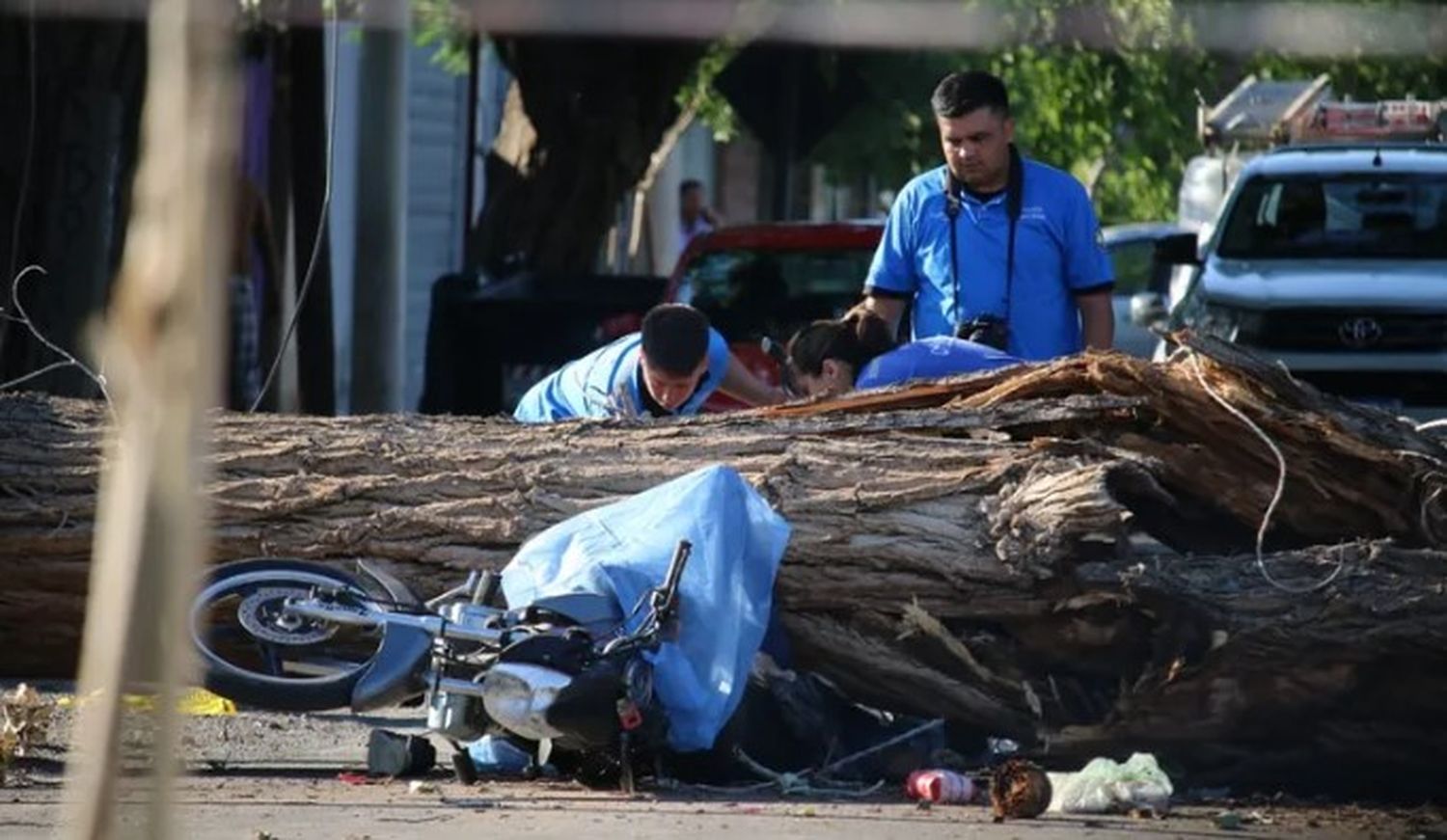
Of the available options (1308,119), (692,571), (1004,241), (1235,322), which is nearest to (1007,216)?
(1004,241)

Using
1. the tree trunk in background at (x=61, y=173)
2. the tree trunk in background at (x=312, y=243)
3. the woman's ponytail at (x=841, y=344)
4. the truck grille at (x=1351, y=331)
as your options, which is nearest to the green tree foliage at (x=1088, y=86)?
the tree trunk in background at (x=312, y=243)

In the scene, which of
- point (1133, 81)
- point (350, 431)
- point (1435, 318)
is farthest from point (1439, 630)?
point (1133, 81)

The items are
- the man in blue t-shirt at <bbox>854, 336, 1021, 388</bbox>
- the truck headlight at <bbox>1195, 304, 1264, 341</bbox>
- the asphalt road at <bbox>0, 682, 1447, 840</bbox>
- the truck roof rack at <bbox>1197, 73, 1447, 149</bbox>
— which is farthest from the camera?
the truck roof rack at <bbox>1197, 73, 1447, 149</bbox>

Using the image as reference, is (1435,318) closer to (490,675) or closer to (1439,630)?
(1439,630)

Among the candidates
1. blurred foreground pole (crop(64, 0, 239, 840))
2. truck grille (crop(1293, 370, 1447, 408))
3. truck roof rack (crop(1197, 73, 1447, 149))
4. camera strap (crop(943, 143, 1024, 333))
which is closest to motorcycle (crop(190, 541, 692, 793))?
camera strap (crop(943, 143, 1024, 333))

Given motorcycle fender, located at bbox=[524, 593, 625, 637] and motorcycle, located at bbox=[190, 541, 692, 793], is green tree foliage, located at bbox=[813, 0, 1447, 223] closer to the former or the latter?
motorcycle, located at bbox=[190, 541, 692, 793]

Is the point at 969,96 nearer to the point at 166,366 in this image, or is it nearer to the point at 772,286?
the point at 772,286

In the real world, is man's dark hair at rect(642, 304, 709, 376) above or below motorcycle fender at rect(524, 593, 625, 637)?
above

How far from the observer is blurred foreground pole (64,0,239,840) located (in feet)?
6.73

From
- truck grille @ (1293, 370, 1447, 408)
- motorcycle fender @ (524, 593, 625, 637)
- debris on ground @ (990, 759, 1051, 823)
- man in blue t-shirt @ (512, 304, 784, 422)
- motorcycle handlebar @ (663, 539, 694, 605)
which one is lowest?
debris on ground @ (990, 759, 1051, 823)

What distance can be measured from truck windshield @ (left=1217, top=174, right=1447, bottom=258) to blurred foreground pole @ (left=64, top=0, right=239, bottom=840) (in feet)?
41.6

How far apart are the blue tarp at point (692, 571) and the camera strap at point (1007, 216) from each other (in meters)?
1.67

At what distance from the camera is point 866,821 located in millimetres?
6336

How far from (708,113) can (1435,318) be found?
13.7 meters
